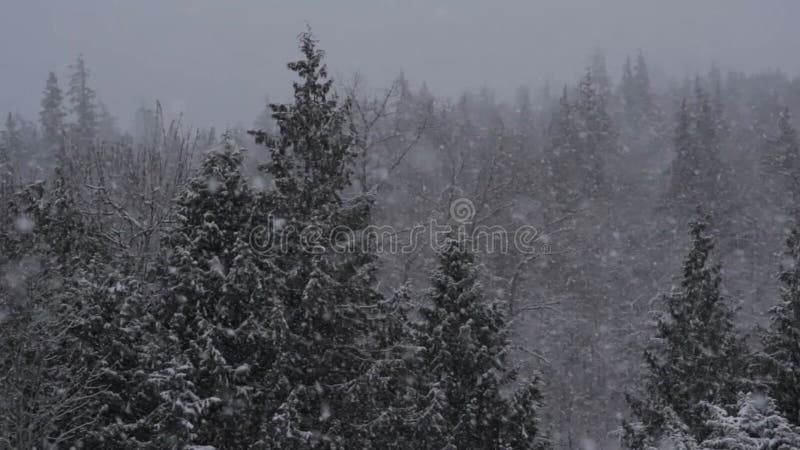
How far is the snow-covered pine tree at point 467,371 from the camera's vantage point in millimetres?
14016

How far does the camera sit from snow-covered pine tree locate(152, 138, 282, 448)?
11688 mm

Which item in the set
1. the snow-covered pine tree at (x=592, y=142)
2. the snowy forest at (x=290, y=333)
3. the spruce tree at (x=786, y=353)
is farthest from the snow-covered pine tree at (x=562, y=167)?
the snowy forest at (x=290, y=333)

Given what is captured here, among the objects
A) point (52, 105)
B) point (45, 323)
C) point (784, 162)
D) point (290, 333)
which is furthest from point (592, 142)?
point (52, 105)

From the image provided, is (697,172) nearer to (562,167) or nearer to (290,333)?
(562,167)

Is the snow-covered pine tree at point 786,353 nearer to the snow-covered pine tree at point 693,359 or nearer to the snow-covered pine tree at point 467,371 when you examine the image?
the snow-covered pine tree at point 693,359

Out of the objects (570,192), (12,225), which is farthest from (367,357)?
(570,192)

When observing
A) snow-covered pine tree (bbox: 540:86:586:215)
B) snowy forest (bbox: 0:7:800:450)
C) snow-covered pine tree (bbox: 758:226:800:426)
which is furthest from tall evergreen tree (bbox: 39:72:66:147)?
snow-covered pine tree (bbox: 758:226:800:426)

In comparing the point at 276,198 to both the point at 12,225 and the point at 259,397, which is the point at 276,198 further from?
the point at 12,225

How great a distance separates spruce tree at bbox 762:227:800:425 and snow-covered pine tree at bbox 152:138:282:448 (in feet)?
36.7

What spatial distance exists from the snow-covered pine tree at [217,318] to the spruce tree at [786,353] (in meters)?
11.2

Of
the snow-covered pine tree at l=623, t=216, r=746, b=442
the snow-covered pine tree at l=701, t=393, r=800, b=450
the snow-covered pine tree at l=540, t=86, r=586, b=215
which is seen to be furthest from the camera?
the snow-covered pine tree at l=540, t=86, r=586, b=215

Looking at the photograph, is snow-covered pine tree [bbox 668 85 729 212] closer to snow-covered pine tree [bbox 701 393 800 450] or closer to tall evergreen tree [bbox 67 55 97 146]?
snow-covered pine tree [bbox 701 393 800 450]

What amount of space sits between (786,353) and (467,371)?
7.39m

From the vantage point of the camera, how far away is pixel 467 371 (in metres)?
14.6
